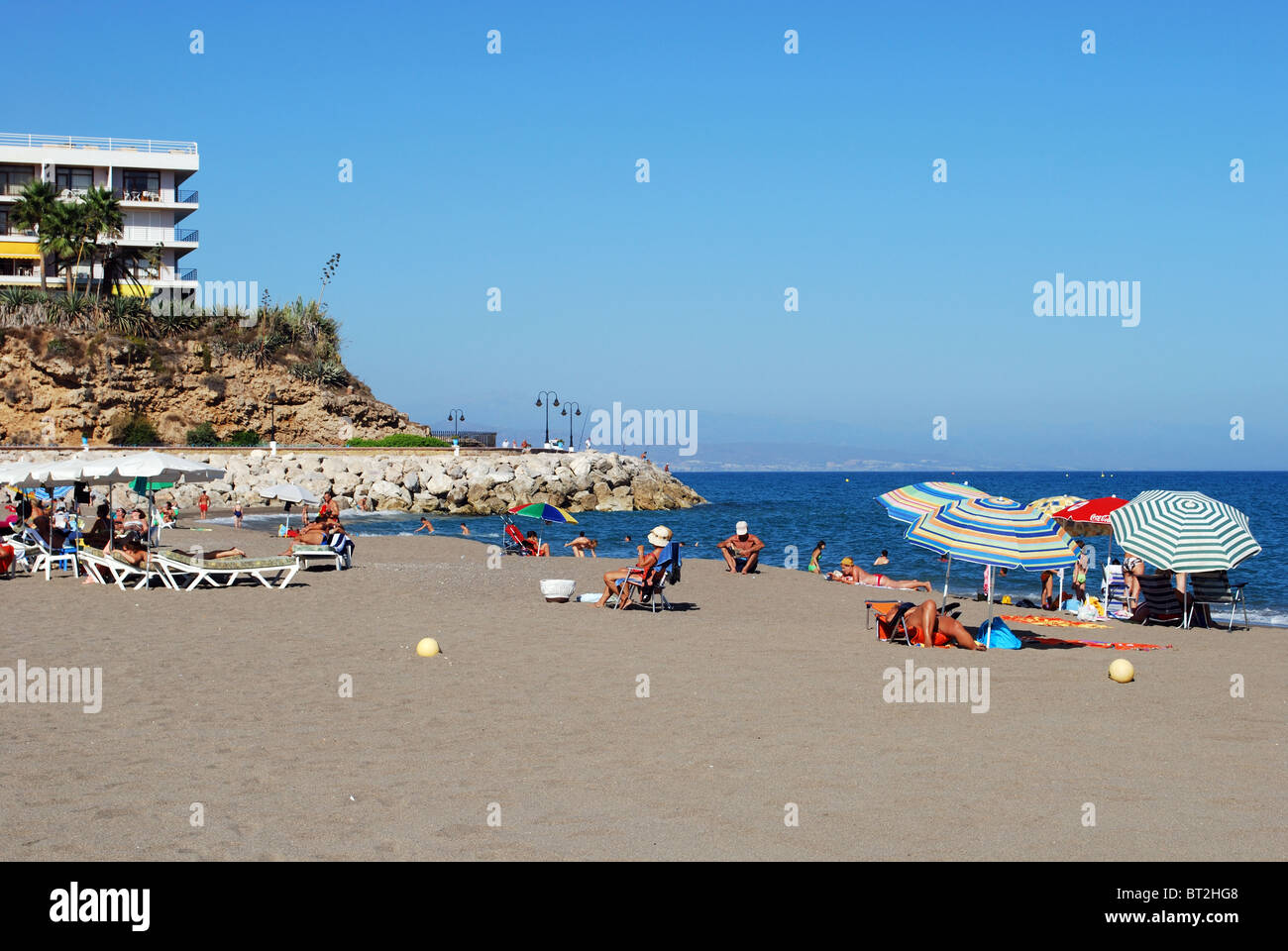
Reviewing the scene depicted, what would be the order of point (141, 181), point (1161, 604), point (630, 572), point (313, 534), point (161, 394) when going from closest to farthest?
point (630, 572) < point (1161, 604) < point (313, 534) < point (161, 394) < point (141, 181)

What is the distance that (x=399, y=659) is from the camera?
37.2ft

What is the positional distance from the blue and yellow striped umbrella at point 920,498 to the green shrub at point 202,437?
152ft

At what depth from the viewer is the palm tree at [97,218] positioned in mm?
56688

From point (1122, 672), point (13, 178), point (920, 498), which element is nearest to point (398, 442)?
point (13, 178)

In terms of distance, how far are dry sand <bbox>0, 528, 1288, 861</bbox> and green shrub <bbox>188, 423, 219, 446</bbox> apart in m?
Result: 44.2

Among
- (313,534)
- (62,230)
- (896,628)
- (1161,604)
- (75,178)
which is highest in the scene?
(75,178)

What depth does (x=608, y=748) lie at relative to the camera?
7871 mm

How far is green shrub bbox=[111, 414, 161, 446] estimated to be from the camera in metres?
54.2

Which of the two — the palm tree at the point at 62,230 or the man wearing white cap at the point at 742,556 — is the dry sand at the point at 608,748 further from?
the palm tree at the point at 62,230

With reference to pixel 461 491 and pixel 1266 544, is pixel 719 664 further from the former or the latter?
pixel 461 491

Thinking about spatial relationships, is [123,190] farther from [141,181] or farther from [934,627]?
[934,627]

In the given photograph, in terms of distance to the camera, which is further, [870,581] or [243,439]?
[243,439]

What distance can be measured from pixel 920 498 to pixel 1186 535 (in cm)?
353
